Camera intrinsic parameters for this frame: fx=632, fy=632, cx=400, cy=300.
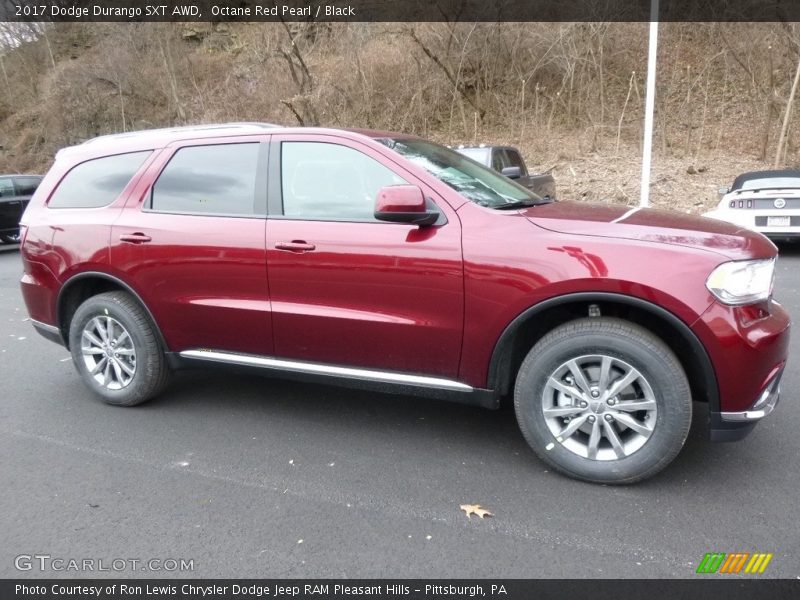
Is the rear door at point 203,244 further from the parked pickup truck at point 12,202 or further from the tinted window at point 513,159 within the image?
the parked pickup truck at point 12,202

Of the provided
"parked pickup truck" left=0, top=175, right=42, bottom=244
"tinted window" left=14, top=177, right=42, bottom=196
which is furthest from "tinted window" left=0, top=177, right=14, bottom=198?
"tinted window" left=14, top=177, right=42, bottom=196

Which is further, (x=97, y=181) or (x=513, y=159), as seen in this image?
(x=513, y=159)

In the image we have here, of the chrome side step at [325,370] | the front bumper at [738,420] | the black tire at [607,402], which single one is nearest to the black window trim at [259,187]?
the chrome side step at [325,370]

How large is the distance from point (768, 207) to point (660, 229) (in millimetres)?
7471

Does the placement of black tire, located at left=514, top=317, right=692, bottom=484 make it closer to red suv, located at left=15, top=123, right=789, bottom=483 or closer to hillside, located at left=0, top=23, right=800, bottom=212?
red suv, located at left=15, top=123, right=789, bottom=483

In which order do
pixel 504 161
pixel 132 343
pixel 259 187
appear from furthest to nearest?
pixel 504 161 < pixel 132 343 < pixel 259 187

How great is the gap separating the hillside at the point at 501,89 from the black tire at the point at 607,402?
12.9 meters

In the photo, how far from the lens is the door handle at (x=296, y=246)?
11.8 ft

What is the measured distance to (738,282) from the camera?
9.54 feet

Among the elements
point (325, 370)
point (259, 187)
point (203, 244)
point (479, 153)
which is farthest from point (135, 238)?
point (479, 153)

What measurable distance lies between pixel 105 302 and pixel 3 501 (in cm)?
150

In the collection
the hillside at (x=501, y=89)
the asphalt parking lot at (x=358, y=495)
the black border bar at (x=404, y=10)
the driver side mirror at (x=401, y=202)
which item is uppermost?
the black border bar at (x=404, y=10)

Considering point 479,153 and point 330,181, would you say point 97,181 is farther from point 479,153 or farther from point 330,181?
point 479,153

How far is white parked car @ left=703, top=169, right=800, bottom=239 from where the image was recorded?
9.09 meters
